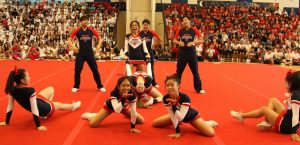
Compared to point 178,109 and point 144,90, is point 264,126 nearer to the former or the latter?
point 178,109

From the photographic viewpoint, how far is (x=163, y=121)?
4906mm

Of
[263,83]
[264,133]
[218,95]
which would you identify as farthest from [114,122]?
[263,83]

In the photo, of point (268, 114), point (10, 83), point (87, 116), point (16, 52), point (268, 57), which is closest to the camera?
point (10, 83)

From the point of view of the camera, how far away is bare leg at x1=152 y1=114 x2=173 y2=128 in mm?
4871

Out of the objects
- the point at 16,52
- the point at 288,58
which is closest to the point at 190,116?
the point at 16,52

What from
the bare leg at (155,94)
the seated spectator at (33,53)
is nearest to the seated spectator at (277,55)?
the seated spectator at (33,53)

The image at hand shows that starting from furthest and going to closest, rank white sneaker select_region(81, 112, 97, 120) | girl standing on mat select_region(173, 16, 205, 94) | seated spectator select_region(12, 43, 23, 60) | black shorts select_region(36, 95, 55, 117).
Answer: seated spectator select_region(12, 43, 23, 60) < girl standing on mat select_region(173, 16, 205, 94) < white sneaker select_region(81, 112, 97, 120) < black shorts select_region(36, 95, 55, 117)

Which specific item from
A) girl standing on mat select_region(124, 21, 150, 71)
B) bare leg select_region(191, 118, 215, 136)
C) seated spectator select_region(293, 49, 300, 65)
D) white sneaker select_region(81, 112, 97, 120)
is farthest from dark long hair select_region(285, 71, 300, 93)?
seated spectator select_region(293, 49, 300, 65)

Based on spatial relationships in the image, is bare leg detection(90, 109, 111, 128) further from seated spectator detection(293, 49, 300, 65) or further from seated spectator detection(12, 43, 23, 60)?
seated spectator detection(293, 49, 300, 65)

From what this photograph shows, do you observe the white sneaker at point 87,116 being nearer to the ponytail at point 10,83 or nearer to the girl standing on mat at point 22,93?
the girl standing on mat at point 22,93

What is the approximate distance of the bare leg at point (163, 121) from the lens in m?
4.87

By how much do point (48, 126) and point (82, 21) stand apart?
3.42 m

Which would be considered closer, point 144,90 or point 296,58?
point 144,90

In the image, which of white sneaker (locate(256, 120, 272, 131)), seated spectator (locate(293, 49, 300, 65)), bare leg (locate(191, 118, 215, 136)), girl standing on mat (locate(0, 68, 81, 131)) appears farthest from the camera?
seated spectator (locate(293, 49, 300, 65))
